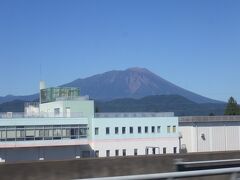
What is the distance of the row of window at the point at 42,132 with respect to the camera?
88438 millimetres

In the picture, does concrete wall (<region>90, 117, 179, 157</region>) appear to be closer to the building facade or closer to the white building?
the building facade

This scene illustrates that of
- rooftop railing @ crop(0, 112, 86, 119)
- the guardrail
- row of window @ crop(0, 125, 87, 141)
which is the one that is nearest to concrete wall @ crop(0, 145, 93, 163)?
row of window @ crop(0, 125, 87, 141)

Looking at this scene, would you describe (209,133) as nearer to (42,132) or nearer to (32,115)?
(42,132)

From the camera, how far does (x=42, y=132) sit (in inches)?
3570

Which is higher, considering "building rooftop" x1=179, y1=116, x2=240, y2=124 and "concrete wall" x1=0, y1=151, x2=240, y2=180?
"concrete wall" x1=0, y1=151, x2=240, y2=180

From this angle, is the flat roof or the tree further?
the tree

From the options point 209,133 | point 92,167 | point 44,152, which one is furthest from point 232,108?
point 92,167

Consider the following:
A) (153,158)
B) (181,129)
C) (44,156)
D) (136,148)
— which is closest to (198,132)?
(181,129)

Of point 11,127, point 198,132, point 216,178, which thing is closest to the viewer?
point 216,178

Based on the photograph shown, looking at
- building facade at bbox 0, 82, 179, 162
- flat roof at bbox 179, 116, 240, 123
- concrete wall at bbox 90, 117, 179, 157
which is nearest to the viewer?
building facade at bbox 0, 82, 179, 162

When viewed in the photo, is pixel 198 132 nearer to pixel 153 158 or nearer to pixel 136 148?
pixel 136 148

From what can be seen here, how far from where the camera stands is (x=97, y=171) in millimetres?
10914

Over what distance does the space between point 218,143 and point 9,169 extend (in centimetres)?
9915

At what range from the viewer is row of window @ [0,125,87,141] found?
88.4 meters
